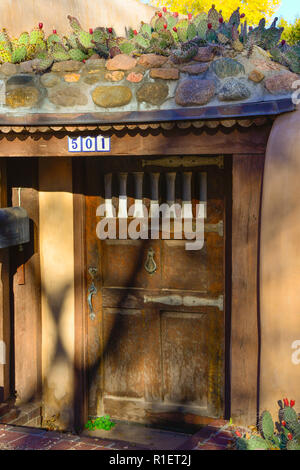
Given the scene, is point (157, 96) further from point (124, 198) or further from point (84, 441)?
point (84, 441)

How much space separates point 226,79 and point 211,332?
212 cm

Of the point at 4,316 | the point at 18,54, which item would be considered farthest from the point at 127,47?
the point at 4,316

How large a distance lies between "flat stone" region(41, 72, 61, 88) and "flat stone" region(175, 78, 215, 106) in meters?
1.02

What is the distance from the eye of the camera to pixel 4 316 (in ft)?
16.4

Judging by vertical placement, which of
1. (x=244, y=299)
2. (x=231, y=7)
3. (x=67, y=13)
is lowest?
(x=244, y=299)

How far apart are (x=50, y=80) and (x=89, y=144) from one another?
25.5 inches

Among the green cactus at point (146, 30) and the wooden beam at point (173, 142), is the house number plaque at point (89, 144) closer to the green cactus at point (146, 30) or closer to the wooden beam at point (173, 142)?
the wooden beam at point (173, 142)

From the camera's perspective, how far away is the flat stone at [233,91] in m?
3.82

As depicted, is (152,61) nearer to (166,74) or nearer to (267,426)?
(166,74)

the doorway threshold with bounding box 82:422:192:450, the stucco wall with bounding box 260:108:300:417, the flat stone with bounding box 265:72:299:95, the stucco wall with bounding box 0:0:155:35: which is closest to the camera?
the stucco wall with bounding box 260:108:300:417

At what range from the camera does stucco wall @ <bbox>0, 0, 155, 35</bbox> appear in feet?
17.1

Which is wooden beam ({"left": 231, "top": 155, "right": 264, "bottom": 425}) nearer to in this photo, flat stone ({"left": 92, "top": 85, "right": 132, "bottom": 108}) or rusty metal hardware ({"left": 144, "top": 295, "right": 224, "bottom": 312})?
rusty metal hardware ({"left": 144, "top": 295, "right": 224, "bottom": 312})

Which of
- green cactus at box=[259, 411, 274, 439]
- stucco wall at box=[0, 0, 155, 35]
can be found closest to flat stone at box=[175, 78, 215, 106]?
stucco wall at box=[0, 0, 155, 35]

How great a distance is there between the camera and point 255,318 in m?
4.06
